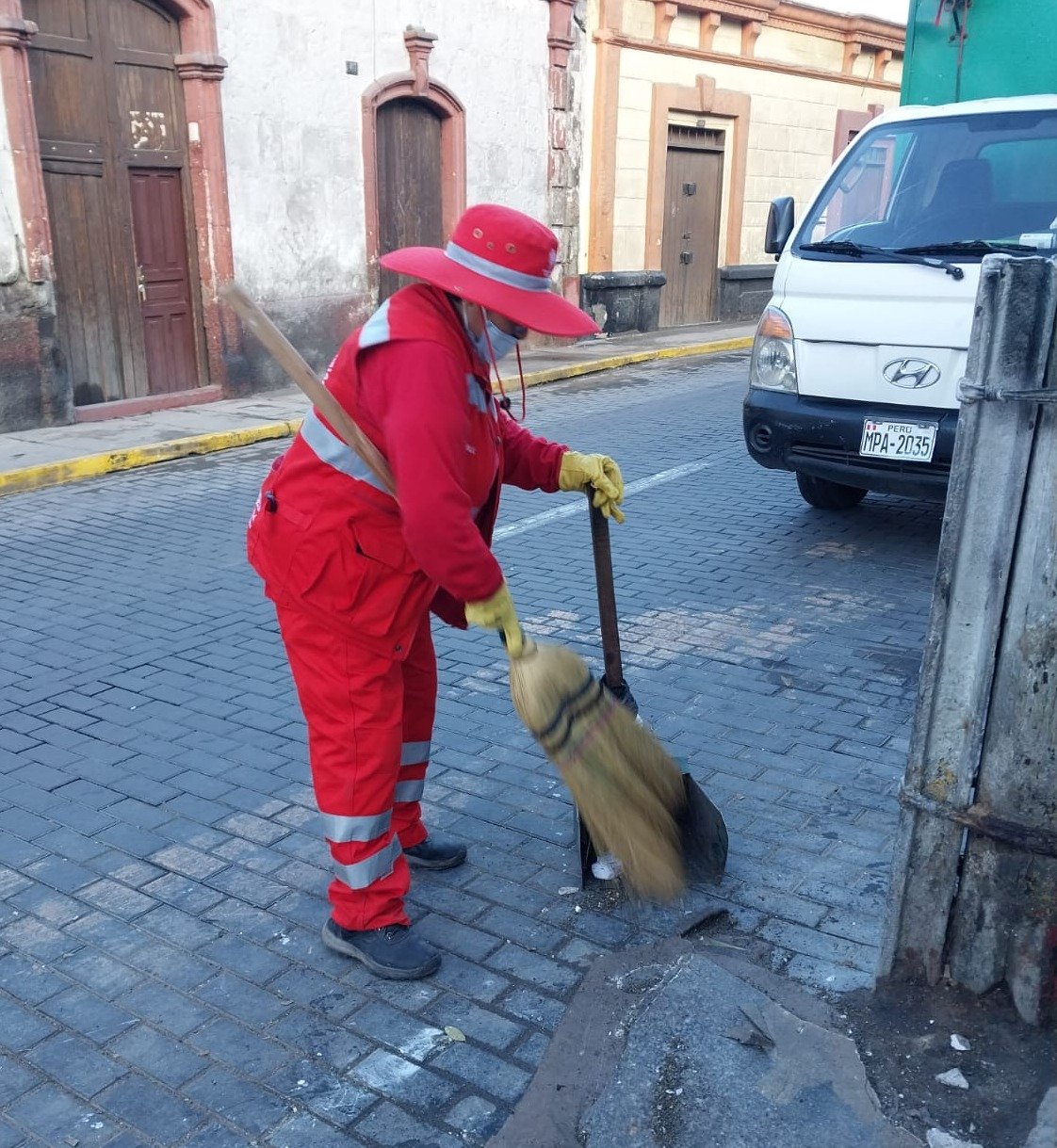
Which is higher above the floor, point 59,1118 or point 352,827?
point 352,827

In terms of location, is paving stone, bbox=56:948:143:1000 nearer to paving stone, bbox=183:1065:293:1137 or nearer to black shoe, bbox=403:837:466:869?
paving stone, bbox=183:1065:293:1137

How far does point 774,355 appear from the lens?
6.38m

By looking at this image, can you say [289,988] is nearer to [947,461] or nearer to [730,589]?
[730,589]

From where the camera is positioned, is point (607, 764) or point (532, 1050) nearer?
point (532, 1050)

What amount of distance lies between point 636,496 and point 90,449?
4.27m

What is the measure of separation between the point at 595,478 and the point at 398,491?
0.84m

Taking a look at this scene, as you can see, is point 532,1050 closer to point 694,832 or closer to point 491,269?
point 694,832

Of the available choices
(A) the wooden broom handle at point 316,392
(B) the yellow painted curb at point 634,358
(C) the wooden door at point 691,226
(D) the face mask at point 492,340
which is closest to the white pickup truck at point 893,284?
(D) the face mask at point 492,340

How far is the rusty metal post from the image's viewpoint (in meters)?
2.26

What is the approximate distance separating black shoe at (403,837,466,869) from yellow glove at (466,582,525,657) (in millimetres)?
851


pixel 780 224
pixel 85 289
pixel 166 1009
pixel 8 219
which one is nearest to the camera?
pixel 166 1009

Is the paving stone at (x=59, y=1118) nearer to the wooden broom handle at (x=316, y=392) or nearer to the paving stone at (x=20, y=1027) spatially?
the paving stone at (x=20, y=1027)

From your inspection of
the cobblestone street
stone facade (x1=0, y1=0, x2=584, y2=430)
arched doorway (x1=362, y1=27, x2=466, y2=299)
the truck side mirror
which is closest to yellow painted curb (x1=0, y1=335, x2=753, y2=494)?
stone facade (x1=0, y1=0, x2=584, y2=430)

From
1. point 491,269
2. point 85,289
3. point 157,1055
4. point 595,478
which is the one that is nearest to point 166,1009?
point 157,1055
